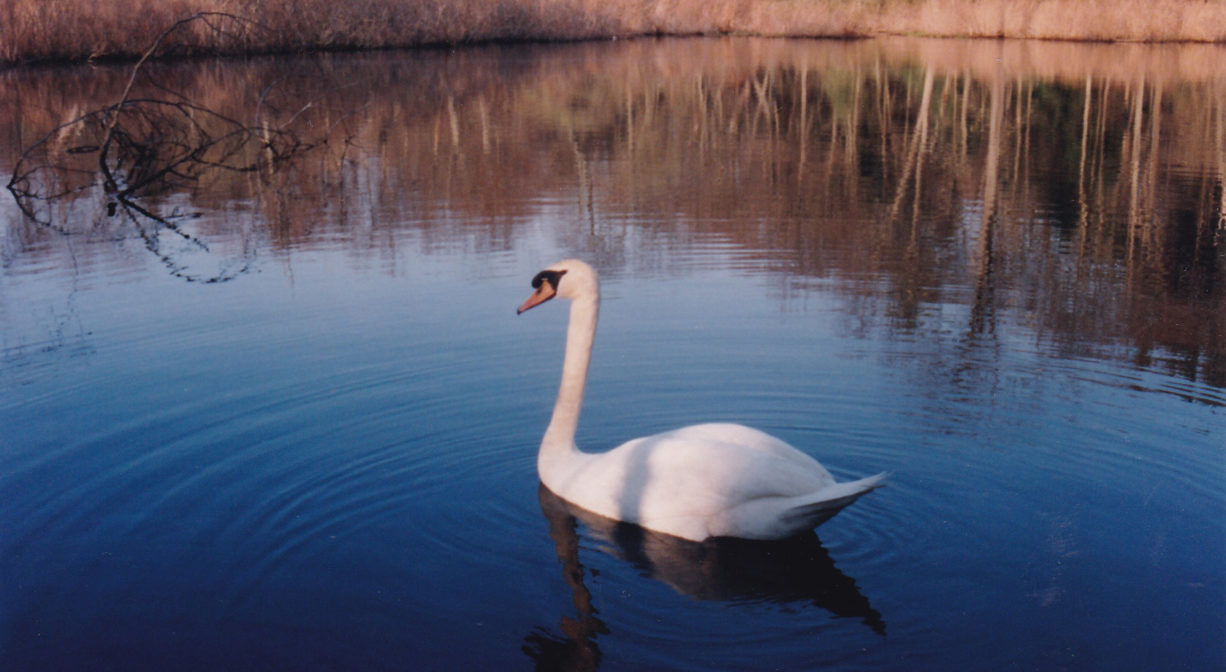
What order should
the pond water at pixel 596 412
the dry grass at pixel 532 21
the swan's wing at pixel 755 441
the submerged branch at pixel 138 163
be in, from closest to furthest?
the pond water at pixel 596 412, the swan's wing at pixel 755 441, the submerged branch at pixel 138 163, the dry grass at pixel 532 21

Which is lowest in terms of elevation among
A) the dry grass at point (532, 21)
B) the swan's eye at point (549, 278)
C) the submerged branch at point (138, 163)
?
the swan's eye at point (549, 278)

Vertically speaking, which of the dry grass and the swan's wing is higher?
the dry grass

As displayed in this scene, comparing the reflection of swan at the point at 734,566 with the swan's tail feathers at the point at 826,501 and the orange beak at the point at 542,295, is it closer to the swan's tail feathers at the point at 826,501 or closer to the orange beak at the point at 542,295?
the swan's tail feathers at the point at 826,501

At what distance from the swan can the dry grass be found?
80.3ft

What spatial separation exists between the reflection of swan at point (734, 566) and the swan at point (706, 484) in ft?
0.21

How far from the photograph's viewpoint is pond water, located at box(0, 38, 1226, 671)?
13.6 ft

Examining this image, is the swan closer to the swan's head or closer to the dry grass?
the swan's head

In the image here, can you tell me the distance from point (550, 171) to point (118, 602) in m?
12.6

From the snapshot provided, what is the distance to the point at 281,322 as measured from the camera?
8195mm

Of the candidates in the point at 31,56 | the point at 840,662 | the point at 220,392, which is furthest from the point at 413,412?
the point at 31,56

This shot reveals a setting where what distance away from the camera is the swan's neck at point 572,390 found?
5.32 m

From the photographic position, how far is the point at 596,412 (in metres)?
6.34

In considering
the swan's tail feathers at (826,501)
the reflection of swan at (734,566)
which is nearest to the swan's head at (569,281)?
the reflection of swan at (734,566)

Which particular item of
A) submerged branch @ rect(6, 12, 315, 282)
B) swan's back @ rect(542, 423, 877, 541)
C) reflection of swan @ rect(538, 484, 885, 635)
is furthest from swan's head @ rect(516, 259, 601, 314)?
submerged branch @ rect(6, 12, 315, 282)
